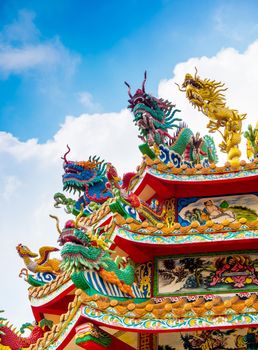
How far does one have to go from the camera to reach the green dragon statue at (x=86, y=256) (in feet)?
30.8

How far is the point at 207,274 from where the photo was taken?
34.9 feet

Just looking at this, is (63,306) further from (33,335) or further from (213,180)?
(213,180)

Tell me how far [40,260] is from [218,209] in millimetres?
4519

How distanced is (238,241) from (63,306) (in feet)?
14.6

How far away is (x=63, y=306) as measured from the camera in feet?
40.4

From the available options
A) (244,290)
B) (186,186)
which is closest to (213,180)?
(186,186)

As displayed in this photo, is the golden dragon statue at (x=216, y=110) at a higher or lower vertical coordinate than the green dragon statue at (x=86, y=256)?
higher

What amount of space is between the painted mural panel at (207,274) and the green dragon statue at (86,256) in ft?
3.53

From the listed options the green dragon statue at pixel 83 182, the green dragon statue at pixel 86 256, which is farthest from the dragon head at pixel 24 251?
the green dragon statue at pixel 86 256

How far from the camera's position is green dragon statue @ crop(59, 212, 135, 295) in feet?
30.8

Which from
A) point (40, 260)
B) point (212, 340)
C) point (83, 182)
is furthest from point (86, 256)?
point (83, 182)

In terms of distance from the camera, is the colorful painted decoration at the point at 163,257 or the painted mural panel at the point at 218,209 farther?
the painted mural panel at the point at 218,209

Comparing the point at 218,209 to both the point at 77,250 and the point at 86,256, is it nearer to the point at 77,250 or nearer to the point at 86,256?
the point at 86,256

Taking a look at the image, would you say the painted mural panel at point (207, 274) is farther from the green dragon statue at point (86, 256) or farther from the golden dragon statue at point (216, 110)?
the golden dragon statue at point (216, 110)
